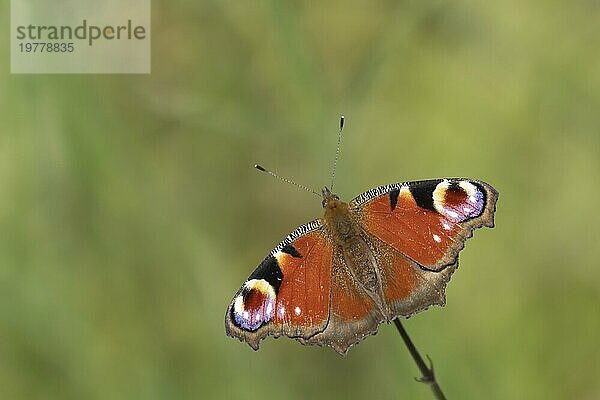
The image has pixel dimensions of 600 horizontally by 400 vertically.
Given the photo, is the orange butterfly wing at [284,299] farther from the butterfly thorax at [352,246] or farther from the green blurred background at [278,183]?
the green blurred background at [278,183]

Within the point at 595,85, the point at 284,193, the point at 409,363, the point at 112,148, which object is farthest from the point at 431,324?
the point at 112,148

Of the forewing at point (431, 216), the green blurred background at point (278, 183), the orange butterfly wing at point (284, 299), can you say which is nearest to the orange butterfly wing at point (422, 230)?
the forewing at point (431, 216)

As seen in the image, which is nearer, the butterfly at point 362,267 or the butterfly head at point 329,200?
the butterfly at point 362,267

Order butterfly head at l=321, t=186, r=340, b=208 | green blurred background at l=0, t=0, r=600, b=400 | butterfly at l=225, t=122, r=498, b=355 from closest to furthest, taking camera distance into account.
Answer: butterfly at l=225, t=122, r=498, b=355 < butterfly head at l=321, t=186, r=340, b=208 < green blurred background at l=0, t=0, r=600, b=400

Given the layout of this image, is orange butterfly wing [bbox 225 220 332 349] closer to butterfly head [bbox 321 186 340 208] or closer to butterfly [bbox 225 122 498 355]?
butterfly [bbox 225 122 498 355]

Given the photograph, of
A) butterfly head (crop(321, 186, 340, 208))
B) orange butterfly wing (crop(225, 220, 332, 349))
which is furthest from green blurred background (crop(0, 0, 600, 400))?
orange butterfly wing (crop(225, 220, 332, 349))
